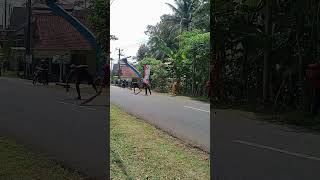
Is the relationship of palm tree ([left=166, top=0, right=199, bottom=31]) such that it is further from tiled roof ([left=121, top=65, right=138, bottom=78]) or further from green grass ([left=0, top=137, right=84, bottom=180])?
green grass ([left=0, top=137, right=84, bottom=180])

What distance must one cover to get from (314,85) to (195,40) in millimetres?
637

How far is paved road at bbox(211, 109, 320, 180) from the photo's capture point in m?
2.08

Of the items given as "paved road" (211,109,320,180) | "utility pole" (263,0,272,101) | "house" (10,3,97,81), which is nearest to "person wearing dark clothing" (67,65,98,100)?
"house" (10,3,97,81)

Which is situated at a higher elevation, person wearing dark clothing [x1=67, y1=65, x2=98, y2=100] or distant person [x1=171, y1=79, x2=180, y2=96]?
person wearing dark clothing [x1=67, y1=65, x2=98, y2=100]

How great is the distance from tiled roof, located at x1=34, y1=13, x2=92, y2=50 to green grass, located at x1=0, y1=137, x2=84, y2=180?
84 centimetres

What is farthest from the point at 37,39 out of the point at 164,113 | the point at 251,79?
the point at 251,79

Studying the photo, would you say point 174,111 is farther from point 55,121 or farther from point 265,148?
point 55,121

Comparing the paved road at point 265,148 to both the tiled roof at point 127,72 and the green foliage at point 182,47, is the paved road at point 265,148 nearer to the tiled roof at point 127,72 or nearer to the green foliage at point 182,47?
the green foliage at point 182,47

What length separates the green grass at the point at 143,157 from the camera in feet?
7.70

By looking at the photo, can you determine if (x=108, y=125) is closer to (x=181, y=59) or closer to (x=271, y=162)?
(x=181, y=59)

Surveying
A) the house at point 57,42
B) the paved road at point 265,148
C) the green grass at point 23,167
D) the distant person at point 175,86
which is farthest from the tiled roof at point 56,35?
the paved road at point 265,148

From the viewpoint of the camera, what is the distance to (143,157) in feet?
7.65

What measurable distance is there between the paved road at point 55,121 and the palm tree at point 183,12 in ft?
2.35

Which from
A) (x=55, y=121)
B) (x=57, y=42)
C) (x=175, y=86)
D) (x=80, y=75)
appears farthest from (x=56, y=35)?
(x=175, y=86)
